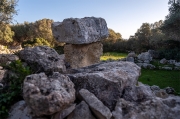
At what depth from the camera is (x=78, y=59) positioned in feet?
33.4

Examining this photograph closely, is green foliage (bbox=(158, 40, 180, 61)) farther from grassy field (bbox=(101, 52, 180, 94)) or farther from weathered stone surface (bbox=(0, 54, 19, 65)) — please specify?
weathered stone surface (bbox=(0, 54, 19, 65))

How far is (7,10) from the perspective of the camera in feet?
68.6

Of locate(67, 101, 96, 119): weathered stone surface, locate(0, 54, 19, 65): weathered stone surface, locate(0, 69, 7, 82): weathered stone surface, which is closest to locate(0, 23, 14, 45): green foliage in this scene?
locate(0, 54, 19, 65): weathered stone surface

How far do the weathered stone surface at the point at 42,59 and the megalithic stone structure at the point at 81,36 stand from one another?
3.84 metres

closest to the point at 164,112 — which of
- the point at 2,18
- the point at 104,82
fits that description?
the point at 104,82

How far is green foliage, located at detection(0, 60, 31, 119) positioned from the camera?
13.0 ft

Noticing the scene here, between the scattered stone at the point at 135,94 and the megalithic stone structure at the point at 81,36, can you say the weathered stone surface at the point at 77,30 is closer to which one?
the megalithic stone structure at the point at 81,36

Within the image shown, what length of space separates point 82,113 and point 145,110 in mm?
1145

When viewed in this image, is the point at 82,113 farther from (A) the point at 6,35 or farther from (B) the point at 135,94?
(A) the point at 6,35

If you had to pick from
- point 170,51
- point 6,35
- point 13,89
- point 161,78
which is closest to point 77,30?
point 13,89

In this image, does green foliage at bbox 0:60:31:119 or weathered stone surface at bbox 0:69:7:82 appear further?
weathered stone surface at bbox 0:69:7:82

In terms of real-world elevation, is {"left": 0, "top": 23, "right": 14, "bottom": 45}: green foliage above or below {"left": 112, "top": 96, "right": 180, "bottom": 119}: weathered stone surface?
above

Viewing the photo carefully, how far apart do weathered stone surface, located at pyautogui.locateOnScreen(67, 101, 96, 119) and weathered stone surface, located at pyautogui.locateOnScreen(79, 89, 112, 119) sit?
3.0 inches

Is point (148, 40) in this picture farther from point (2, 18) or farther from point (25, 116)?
point (25, 116)
